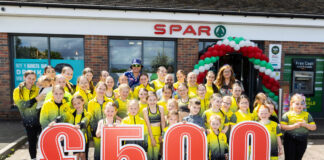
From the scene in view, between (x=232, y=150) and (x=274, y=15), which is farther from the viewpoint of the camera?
(x=274, y=15)

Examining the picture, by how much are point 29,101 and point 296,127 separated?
4.21 m

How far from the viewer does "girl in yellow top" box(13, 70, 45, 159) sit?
3.39m

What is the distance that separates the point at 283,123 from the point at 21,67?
22.8ft

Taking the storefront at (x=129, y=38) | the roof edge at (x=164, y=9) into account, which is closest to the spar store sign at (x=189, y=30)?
the storefront at (x=129, y=38)

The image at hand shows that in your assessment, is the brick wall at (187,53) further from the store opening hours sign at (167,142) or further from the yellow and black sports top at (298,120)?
the store opening hours sign at (167,142)

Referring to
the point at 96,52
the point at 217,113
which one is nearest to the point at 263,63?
the point at 217,113

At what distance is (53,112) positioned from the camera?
118 inches

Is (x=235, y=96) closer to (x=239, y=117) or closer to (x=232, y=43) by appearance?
(x=239, y=117)

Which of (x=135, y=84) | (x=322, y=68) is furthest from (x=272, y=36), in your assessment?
(x=135, y=84)

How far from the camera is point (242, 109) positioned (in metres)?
3.14

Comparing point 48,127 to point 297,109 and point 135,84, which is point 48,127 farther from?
point 297,109

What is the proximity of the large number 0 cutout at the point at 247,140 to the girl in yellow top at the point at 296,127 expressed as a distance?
54 centimetres

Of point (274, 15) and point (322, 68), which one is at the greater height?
point (274, 15)

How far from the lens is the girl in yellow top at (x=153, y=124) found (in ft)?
10.2
